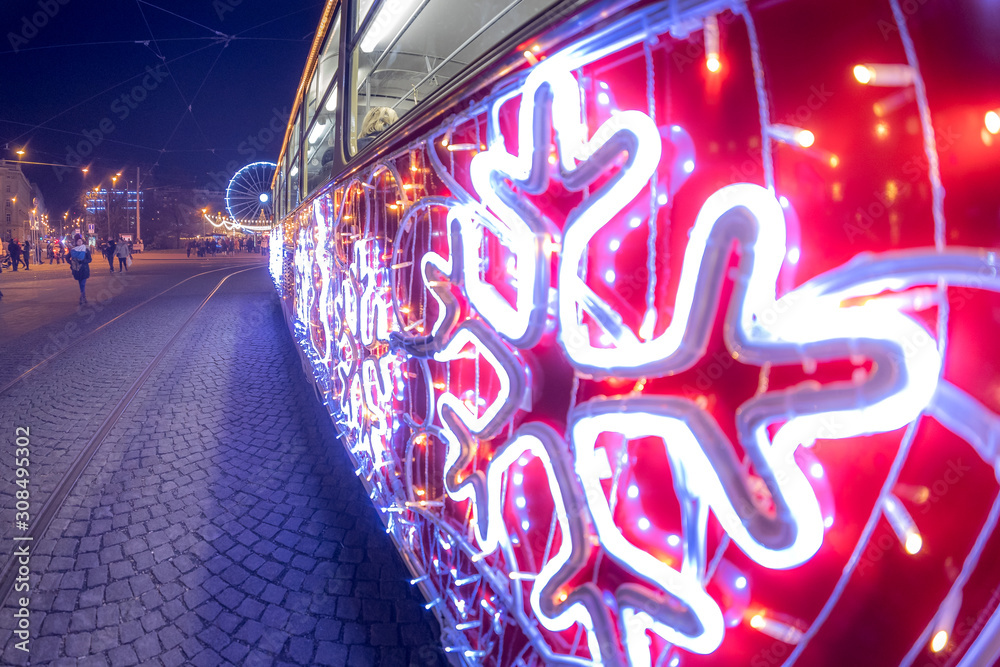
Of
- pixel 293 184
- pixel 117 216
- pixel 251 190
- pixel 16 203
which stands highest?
pixel 16 203

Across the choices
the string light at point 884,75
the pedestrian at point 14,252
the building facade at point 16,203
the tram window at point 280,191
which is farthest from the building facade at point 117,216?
the string light at point 884,75

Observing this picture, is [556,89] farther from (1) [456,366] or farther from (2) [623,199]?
(1) [456,366]

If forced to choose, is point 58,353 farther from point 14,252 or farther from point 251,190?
point 14,252

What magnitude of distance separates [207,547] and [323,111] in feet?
12.7

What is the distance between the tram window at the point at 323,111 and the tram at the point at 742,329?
10.1 ft

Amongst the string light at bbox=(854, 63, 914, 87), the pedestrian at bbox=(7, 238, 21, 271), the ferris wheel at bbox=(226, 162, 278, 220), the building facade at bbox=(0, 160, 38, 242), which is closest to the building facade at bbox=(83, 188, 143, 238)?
the building facade at bbox=(0, 160, 38, 242)

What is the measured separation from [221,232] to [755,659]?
8535cm

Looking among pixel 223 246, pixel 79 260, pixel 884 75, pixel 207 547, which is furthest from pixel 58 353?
pixel 223 246

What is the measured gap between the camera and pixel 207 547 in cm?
273

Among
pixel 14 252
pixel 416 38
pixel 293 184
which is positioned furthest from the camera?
pixel 14 252

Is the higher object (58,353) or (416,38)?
(416,38)

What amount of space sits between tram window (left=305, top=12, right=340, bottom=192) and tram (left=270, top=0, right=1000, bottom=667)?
10.1 ft

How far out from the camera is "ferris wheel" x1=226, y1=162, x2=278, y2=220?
1537 centimetres

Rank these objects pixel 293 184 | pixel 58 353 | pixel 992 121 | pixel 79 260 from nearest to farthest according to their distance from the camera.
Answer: pixel 992 121, pixel 58 353, pixel 293 184, pixel 79 260
